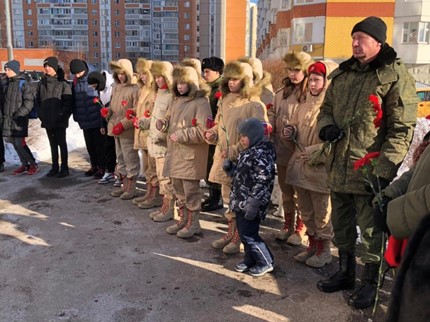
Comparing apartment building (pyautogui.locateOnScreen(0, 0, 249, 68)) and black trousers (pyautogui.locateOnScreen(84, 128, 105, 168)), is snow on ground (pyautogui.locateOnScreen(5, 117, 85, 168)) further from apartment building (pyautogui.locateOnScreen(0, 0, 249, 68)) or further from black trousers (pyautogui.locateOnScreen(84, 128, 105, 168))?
apartment building (pyautogui.locateOnScreen(0, 0, 249, 68))

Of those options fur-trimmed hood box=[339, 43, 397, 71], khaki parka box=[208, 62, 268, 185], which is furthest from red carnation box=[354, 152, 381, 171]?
khaki parka box=[208, 62, 268, 185]

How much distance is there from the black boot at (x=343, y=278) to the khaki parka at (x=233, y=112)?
1335 millimetres

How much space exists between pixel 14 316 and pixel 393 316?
8.74 ft

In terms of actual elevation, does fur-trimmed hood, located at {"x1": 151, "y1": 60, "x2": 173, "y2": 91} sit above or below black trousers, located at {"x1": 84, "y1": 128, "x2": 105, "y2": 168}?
above

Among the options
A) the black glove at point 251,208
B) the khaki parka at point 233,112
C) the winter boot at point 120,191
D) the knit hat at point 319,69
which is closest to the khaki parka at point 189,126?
the khaki parka at point 233,112

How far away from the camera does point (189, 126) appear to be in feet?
15.2

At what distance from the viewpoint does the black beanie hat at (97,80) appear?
6949mm

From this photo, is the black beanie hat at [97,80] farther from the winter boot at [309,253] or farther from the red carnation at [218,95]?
the winter boot at [309,253]

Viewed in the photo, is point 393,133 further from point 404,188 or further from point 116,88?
point 116,88

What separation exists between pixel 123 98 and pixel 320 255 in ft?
11.9

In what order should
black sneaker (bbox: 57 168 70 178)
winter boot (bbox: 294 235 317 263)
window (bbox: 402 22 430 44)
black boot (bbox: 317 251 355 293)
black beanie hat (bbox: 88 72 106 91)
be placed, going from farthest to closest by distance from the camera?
window (bbox: 402 22 430 44)
black sneaker (bbox: 57 168 70 178)
black beanie hat (bbox: 88 72 106 91)
winter boot (bbox: 294 235 317 263)
black boot (bbox: 317 251 355 293)

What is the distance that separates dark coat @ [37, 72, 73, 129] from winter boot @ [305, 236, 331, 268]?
16.3 ft

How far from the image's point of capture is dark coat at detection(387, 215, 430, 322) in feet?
4.81

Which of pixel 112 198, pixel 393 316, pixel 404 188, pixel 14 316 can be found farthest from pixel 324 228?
pixel 112 198
